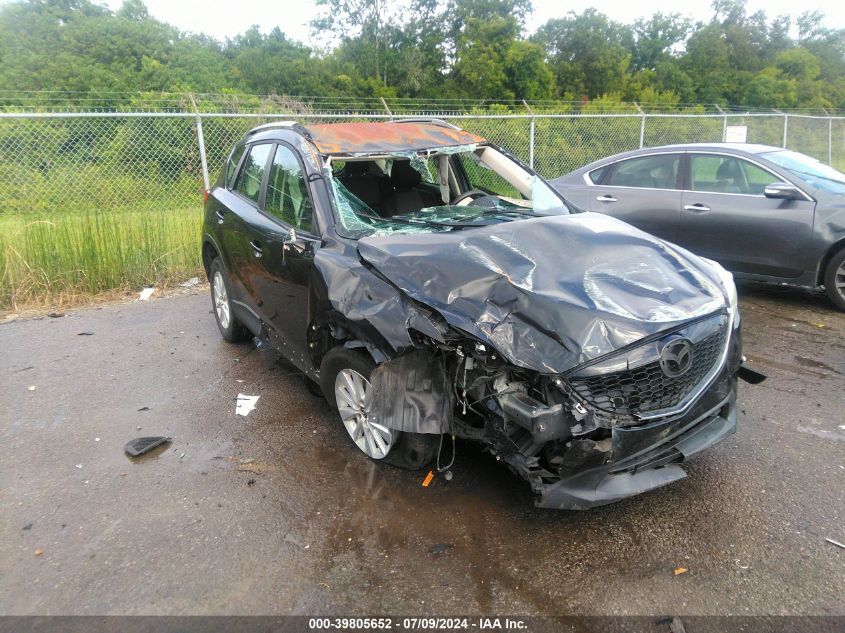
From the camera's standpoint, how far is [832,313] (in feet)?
19.6

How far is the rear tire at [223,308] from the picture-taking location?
534cm

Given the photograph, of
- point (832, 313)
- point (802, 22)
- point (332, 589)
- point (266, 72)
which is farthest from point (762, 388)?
point (802, 22)

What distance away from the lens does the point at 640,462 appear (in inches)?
109

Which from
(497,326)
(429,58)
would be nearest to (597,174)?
(497,326)

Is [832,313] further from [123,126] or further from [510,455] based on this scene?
[123,126]

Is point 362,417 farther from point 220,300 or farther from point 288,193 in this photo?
point 220,300

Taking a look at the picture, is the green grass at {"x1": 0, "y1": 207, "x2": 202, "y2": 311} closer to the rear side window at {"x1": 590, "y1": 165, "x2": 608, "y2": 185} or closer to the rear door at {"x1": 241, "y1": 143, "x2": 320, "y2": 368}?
the rear door at {"x1": 241, "y1": 143, "x2": 320, "y2": 368}

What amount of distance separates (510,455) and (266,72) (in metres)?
33.1

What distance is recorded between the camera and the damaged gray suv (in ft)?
8.77

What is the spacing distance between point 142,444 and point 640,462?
3035 mm

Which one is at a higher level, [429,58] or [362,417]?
[429,58]

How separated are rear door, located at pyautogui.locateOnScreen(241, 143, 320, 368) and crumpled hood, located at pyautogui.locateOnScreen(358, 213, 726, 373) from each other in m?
0.56

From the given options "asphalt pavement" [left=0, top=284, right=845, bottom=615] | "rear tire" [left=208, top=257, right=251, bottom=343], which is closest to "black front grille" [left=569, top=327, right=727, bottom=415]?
"asphalt pavement" [left=0, top=284, right=845, bottom=615]

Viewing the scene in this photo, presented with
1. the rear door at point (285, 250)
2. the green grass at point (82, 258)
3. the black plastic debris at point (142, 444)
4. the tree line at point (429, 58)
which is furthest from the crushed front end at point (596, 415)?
the tree line at point (429, 58)
